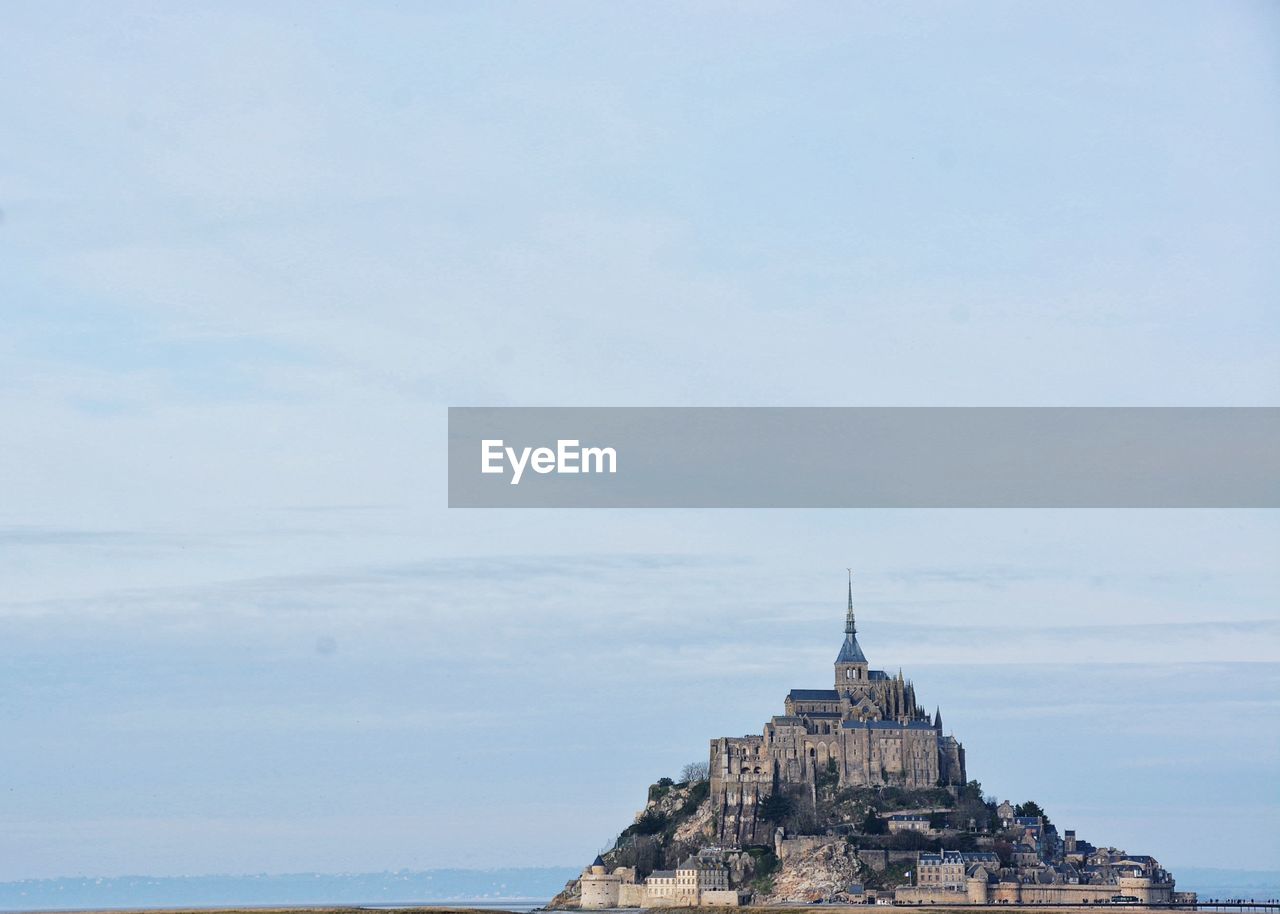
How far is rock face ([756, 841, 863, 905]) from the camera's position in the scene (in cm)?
13100

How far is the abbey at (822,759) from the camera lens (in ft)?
468

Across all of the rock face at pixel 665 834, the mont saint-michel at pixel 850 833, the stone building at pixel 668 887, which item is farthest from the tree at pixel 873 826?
the stone building at pixel 668 887

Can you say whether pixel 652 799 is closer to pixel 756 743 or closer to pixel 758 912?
pixel 756 743

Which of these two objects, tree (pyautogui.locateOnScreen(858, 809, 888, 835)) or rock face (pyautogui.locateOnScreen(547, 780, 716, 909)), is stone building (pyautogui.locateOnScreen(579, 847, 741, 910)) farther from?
tree (pyautogui.locateOnScreen(858, 809, 888, 835))

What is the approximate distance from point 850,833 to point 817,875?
220 inches

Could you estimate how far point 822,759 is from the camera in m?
144

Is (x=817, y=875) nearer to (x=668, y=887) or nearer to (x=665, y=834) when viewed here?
(x=668, y=887)

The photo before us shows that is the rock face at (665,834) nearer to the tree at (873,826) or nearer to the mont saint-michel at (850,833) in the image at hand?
the mont saint-michel at (850,833)

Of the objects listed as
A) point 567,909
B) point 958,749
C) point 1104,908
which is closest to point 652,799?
point 567,909

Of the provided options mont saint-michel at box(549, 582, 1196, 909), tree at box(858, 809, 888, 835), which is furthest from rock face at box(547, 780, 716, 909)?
tree at box(858, 809, 888, 835)

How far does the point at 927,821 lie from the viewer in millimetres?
137375

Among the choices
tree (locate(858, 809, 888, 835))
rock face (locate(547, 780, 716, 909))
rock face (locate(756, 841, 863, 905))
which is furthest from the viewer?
rock face (locate(547, 780, 716, 909))

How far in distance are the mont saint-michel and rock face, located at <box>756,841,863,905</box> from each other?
0.13 m

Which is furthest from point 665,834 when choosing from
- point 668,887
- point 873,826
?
point 873,826
